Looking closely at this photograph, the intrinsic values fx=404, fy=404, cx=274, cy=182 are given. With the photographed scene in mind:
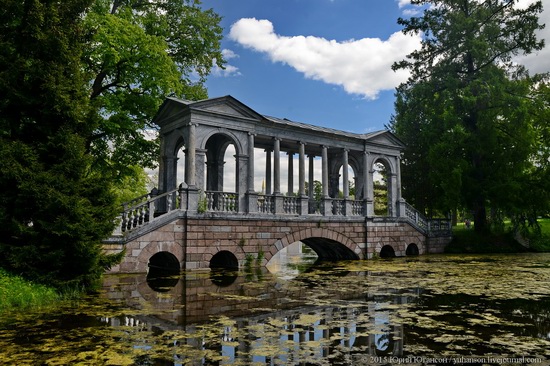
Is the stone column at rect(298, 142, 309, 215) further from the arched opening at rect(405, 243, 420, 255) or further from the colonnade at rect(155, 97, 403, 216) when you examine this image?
the arched opening at rect(405, 243, 420, 255)

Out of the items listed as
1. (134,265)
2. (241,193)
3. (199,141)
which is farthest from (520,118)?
(134,265)

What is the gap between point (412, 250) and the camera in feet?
74.0

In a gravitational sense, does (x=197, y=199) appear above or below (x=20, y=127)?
below

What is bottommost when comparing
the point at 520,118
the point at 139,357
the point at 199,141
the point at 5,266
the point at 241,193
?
the point at 139,357

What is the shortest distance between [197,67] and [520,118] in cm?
1787

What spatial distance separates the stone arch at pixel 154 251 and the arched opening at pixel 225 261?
87.5 inches

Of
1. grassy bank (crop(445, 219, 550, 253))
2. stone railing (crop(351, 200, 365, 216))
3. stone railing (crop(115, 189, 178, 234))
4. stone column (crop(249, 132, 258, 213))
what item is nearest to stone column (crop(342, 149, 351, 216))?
stone railing (crop(351, 200, 365, 216))

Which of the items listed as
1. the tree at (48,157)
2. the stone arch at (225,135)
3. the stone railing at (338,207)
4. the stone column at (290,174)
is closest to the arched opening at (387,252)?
the stone railing at (338,207)

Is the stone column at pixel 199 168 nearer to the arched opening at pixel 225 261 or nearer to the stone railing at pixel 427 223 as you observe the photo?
the arched opening at pixel 225 261

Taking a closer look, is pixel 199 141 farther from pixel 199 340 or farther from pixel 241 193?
pixel 199 340

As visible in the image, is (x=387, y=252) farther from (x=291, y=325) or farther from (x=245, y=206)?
(x=291, y=325)

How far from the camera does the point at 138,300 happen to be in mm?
8672

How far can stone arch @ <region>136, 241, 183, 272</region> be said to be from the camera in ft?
43.4

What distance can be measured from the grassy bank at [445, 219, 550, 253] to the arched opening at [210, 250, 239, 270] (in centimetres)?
1412
